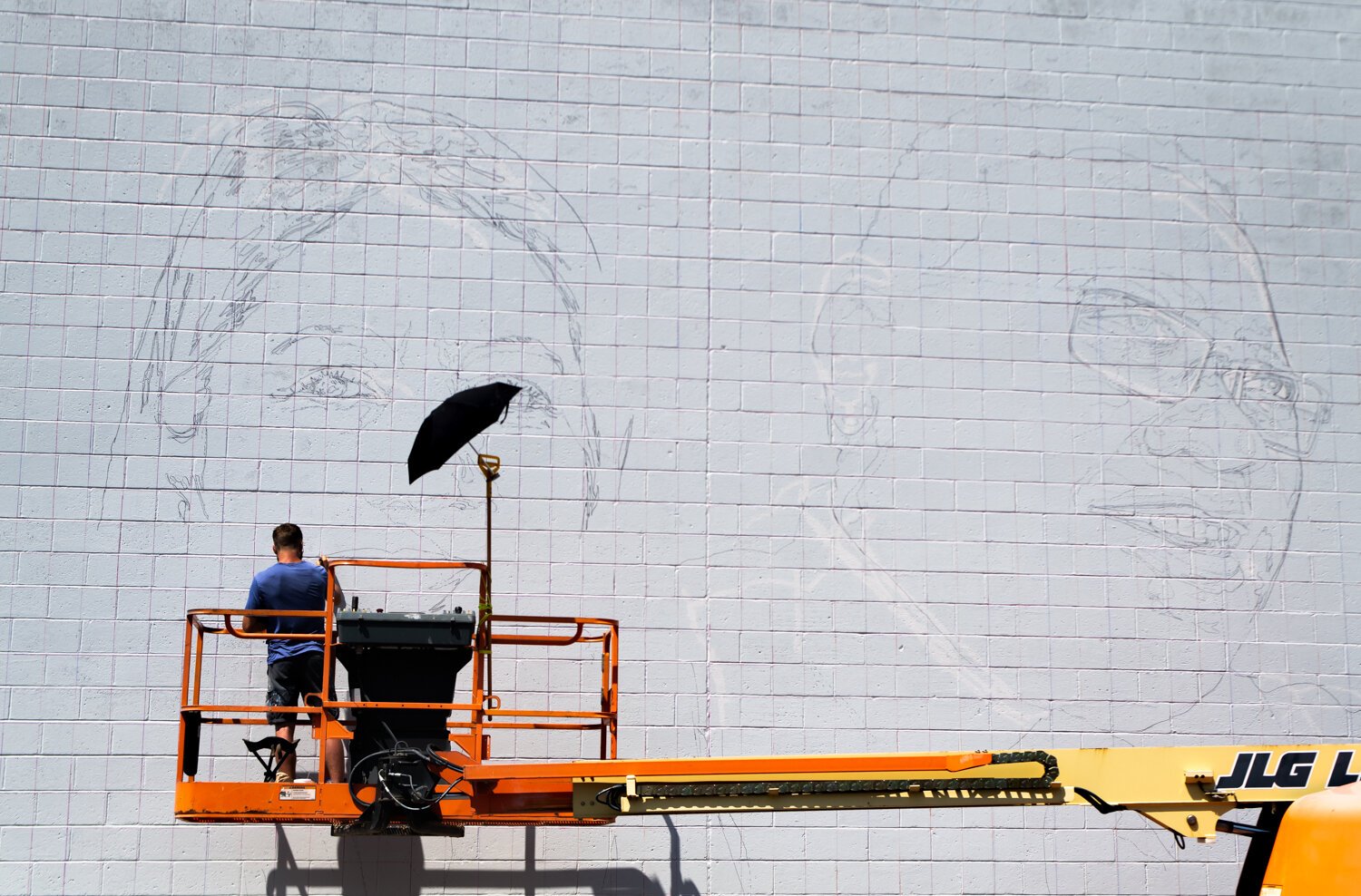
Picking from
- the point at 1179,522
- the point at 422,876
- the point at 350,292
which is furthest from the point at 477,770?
the point at 1179,522

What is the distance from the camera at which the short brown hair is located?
9.09m

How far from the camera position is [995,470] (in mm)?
10641

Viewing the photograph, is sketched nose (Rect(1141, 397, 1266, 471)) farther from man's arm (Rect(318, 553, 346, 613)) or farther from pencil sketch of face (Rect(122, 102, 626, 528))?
man's arm (Rect(318, 553, 346, 613))

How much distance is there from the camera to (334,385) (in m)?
10.2

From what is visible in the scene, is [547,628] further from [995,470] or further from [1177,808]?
[1177,808]

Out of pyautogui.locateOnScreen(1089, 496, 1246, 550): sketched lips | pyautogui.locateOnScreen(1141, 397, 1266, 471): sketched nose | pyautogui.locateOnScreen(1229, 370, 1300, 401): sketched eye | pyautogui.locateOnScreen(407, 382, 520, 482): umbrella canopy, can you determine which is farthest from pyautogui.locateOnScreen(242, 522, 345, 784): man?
pyautogui.locateOnScreen(1229, 370, 1300, 401): sketched eye

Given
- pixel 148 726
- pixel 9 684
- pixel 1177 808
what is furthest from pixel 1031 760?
pixel 9 684

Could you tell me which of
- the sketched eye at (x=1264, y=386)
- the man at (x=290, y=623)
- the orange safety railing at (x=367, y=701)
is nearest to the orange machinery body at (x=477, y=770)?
the orange safety railing at (x=367, y=701)

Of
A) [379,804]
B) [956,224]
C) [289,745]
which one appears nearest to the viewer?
[379,804]

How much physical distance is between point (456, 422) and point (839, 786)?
3048mm

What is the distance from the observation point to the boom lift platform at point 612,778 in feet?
22.0

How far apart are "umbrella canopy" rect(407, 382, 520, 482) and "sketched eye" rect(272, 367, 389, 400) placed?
2029mm

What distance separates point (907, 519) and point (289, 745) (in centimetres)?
449

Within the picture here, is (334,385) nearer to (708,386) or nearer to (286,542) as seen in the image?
(286,542)
